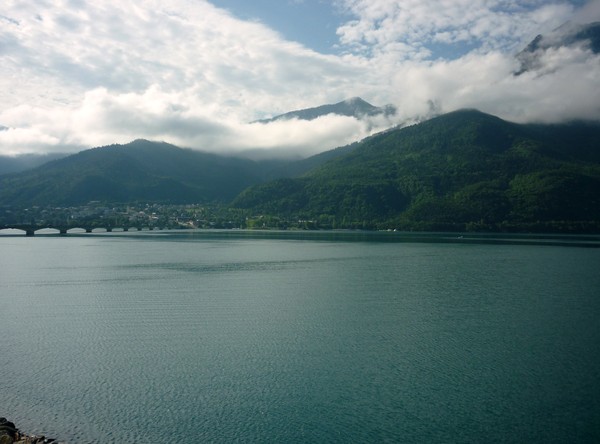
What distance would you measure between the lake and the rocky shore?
0.72 m

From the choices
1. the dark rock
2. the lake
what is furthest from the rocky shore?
the lake

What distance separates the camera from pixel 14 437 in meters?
13.1

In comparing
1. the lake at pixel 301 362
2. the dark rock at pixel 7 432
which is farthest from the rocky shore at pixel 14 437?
the lake at pixel 301 362

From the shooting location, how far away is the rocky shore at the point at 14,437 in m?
12.8

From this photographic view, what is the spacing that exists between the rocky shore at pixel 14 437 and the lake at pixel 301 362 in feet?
2.36

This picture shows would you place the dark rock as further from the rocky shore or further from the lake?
the lake

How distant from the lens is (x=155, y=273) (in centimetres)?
5172

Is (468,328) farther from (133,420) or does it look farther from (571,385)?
(133,420)

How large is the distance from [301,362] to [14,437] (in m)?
11.5

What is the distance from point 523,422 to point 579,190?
516ft

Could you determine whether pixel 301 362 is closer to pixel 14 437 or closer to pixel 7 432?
pixel 14 437

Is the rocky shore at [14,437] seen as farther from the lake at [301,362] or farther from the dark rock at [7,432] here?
the lake at [301,362]

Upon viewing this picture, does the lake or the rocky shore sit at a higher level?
the rocky shore

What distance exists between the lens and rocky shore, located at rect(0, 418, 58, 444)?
12.8 meters
